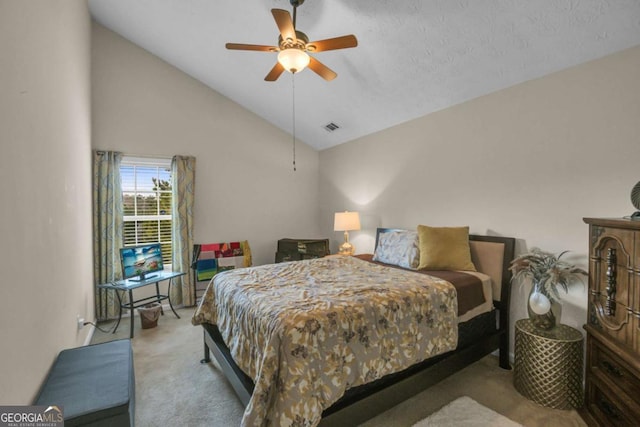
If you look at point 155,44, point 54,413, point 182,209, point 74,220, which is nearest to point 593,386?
point 54,413

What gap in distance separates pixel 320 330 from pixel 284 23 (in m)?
1.89

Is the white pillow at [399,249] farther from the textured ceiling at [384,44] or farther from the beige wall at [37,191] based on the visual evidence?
the beige wall at [37,191]

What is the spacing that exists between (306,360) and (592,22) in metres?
2.69

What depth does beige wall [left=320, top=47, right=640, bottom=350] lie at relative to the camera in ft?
6.46

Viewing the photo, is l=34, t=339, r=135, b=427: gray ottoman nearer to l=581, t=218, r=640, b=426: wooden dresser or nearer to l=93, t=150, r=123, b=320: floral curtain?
l=93, t=150, r=123, b=320: floral curtain

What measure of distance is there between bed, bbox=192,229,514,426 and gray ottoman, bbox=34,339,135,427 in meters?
0.58

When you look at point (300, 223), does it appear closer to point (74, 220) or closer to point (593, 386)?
point (74, 220)

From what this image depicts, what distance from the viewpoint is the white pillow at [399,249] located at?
2.87m

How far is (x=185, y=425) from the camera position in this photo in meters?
1.82

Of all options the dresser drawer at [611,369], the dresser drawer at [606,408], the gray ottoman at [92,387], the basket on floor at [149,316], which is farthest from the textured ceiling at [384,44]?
→ the basket on floor at [149,316]

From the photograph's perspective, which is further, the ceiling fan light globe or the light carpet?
the ceiling fan light globe

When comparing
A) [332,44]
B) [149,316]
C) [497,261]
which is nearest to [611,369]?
[497,261]

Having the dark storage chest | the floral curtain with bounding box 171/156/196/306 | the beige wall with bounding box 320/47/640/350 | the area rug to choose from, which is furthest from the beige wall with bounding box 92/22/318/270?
the area rug

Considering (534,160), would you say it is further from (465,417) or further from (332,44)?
(465,417)
